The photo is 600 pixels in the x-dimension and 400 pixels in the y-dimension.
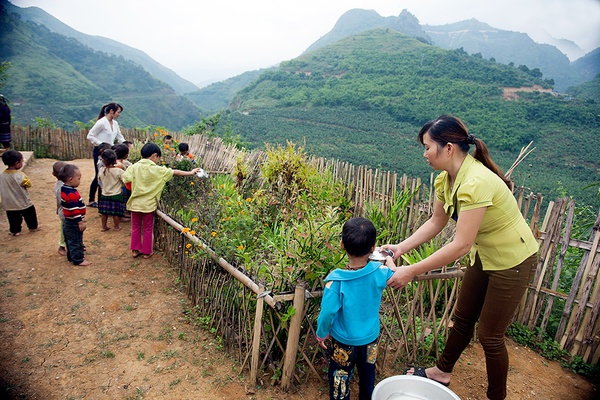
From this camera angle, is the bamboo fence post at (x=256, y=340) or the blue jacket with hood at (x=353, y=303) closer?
the blue jacket with hood at (x=353, y=303)

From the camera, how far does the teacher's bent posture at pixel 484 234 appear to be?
5.46 feet

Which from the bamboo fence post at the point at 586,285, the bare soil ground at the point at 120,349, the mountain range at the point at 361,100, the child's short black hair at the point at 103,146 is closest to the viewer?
the bare soil ground at the point at 120,349

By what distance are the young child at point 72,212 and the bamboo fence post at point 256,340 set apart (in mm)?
2626

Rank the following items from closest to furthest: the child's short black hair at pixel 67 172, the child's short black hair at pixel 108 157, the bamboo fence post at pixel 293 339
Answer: the bamboo fence post at pixel 293 339
the child's short black hair at pixel 67 172
the child's short black hair at pixel 108 157

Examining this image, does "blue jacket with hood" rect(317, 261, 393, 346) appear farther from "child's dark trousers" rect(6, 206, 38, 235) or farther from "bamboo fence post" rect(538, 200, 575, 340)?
"child's dark trousers" rect(6, 206, 38, 235)

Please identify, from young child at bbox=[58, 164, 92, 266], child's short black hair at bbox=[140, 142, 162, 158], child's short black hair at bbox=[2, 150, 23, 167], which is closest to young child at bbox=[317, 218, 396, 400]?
child's short black hair at bbox=[140, 142, 162, 158]

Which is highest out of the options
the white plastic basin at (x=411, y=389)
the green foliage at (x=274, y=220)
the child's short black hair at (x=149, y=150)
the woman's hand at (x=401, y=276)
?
the child's short black hair at (x=149, y=150)

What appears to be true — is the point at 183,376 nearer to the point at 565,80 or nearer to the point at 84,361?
the point at 84,361

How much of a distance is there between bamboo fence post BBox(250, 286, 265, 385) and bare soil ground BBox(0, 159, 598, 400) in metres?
0.10

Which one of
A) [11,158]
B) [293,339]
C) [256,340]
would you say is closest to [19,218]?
[11,158]

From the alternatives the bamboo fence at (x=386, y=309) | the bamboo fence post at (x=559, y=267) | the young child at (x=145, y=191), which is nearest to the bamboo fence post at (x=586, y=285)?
the bamboo fence at (x=386, y=309)

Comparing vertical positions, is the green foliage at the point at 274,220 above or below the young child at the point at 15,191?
above

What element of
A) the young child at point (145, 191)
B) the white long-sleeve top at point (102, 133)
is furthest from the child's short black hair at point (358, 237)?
the white long-sleeve top at point (102, 133)

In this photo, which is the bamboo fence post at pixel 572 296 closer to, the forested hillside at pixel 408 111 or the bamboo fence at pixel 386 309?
the bamboo fence at pixel 386 309
